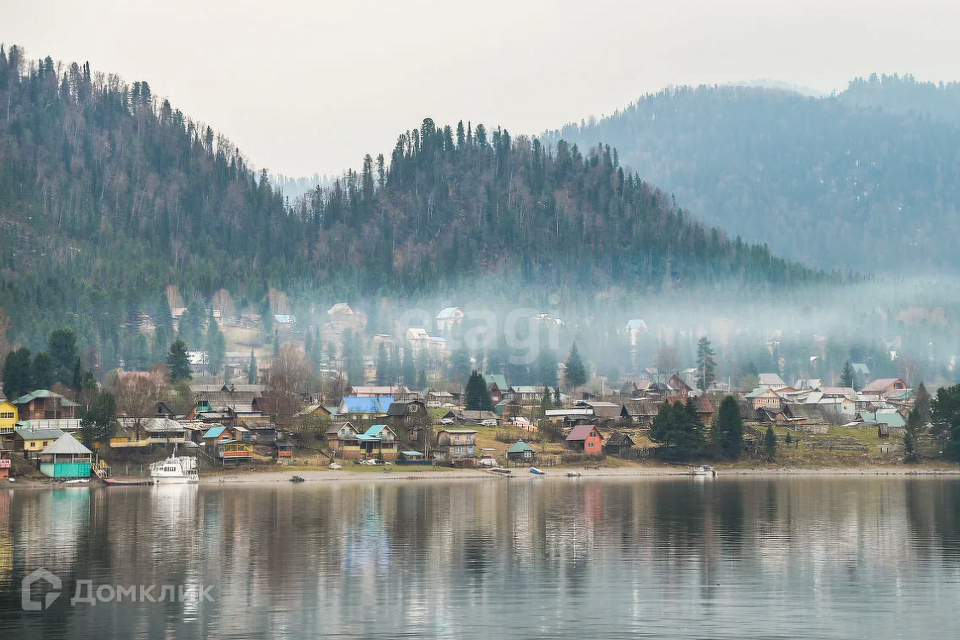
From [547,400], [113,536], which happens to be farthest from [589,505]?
[547,400]

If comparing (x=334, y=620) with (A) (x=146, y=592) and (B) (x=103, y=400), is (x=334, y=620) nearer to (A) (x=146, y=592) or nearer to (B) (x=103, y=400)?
(A) (x=146, y=592)

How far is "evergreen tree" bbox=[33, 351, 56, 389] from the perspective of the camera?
146250 mm

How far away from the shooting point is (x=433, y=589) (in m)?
53.2

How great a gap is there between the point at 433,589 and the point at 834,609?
1754cm

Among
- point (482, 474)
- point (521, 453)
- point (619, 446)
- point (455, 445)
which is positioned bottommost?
point (482, 474)

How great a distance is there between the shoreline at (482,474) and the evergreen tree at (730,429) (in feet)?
10.6

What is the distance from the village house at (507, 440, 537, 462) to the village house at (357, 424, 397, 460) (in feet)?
45.5

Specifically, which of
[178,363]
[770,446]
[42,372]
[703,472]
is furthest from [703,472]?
[42,372]

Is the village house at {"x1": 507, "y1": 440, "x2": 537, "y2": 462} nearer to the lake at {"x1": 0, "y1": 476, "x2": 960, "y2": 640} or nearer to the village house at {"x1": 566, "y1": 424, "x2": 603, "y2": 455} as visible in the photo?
the village house at {"x1": 566, "y1": 424, "x2": 603, "y2": 455}

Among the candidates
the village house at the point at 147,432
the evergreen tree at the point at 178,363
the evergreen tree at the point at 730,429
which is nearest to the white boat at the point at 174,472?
the village house at the point at 147,432

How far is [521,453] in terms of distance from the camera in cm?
13862

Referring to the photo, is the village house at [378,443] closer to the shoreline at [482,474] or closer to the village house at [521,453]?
the shoreline at [482,474]

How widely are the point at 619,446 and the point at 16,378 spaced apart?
75174mm

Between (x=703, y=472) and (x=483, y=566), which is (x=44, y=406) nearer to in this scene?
(x=703, y=472)
